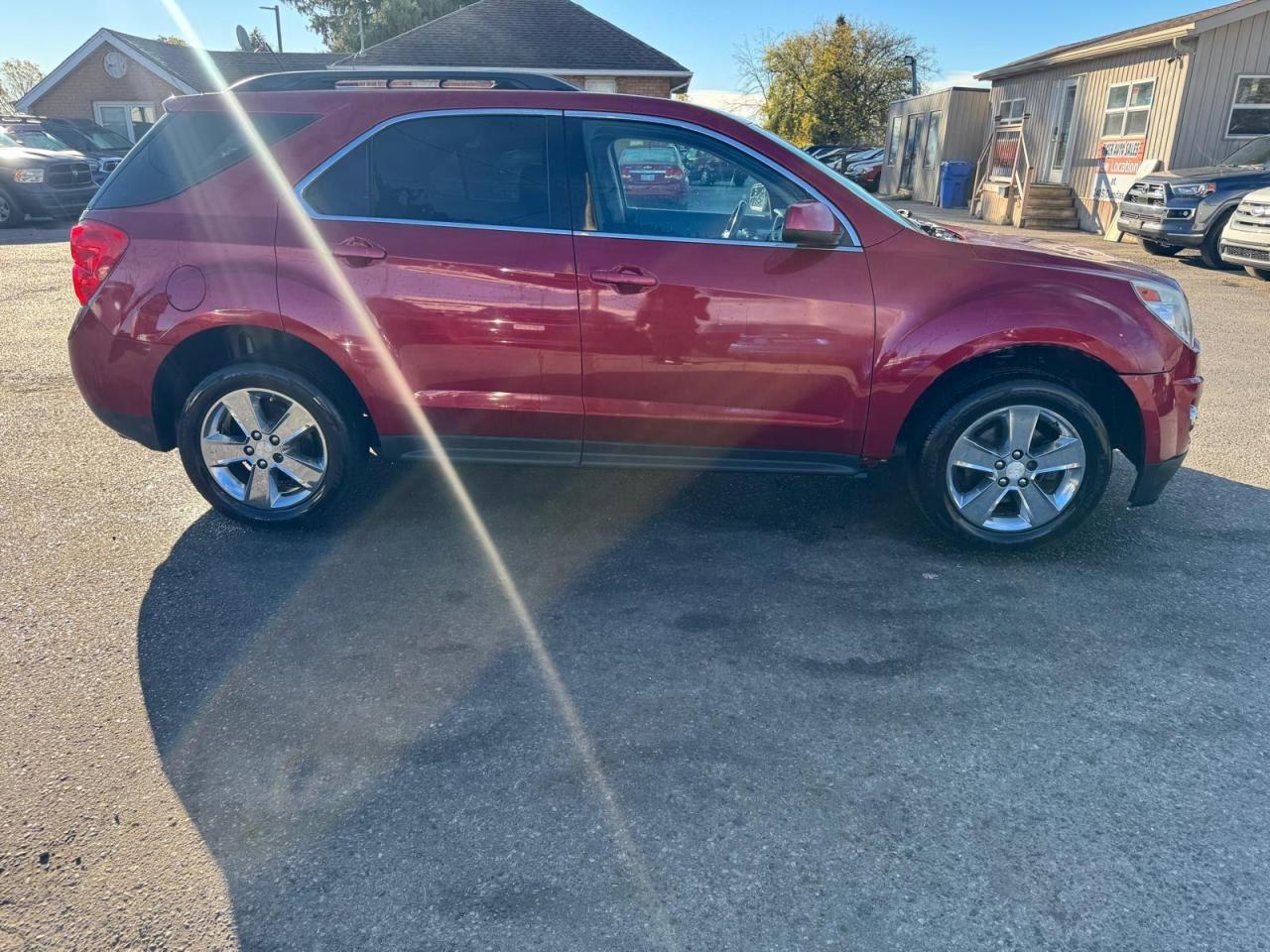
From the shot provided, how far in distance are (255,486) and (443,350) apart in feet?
3.51

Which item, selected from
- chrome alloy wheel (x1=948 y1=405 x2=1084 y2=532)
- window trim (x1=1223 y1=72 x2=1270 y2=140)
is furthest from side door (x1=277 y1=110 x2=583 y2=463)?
window trim (x1=1223 y1=72 x2=1270 y2=140)

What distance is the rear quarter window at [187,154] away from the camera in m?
3.84

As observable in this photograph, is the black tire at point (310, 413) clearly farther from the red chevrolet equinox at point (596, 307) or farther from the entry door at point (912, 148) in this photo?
the entry door at point (912, 148)

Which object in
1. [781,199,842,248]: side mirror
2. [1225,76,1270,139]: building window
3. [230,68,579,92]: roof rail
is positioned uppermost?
[1225,76,1270,139]: building window

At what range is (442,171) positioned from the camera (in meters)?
3.79

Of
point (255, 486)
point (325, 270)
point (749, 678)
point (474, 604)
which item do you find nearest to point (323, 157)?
point (325, 270)

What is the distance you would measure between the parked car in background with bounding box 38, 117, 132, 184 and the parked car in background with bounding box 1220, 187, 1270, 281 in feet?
70.1

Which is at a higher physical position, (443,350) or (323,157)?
(323,157)

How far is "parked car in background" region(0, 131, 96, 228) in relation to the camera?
16594mm

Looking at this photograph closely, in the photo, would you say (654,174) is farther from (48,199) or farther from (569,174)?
(48,199)

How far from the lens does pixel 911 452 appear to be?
12.9ft

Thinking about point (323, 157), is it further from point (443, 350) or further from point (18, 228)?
point (18, 228)

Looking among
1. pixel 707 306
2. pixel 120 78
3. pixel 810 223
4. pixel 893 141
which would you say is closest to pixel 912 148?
pixel 893 141

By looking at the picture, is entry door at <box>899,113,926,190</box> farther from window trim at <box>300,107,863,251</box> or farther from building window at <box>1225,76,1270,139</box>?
window trim at <box>300,107,863,251</box>
